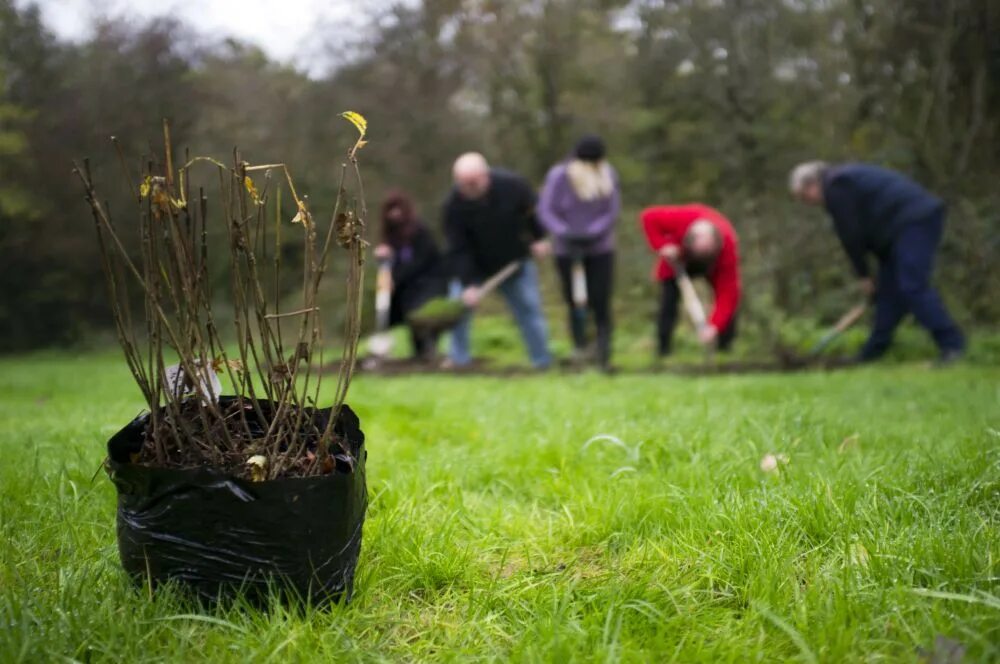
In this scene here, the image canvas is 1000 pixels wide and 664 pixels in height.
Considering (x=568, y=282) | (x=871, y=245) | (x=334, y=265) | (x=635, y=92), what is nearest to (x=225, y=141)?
(x=334, y=265)

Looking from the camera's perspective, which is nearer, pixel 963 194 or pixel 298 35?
pixel 963 194

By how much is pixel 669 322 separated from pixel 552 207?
1.90 m

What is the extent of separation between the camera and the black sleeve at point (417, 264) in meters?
8.20

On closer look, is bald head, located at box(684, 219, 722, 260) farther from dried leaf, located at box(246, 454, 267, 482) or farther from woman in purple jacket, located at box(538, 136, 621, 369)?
dried leaf, located at box(246, 454, 267, 482)

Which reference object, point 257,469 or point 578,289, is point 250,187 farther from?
point 578,289

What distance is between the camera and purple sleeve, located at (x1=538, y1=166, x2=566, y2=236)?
6.77 m

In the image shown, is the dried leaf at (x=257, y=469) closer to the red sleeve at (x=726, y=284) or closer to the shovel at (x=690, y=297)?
the shovel at (x=690, y=297)

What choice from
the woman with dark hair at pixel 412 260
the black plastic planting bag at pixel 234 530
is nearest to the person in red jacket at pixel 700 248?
the woman with dark hair at pixel 412 260

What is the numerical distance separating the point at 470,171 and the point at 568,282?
153cm

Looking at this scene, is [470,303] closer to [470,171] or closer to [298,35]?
[470,171]

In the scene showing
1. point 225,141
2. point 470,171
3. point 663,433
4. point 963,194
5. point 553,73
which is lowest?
point 663,433

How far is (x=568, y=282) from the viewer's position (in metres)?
7.26

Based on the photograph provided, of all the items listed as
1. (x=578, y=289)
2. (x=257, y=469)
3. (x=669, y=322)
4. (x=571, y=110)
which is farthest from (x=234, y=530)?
(x=571, y=110)

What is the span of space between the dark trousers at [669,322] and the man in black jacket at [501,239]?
1357 mm
